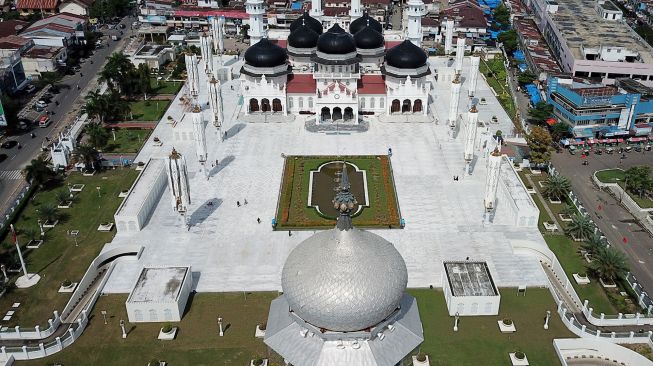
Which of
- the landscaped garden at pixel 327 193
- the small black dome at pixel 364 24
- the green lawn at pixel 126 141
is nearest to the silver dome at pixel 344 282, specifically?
the landscaped garden at pixel 327 193

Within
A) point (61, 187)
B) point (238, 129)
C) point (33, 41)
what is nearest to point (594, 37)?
point (238, 129)

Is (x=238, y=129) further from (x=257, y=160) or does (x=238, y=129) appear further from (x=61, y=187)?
(x=61, y=187)

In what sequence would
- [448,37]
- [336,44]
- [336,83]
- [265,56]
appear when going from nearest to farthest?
[336,83]
[265,56]
[336,44]
[448,37]

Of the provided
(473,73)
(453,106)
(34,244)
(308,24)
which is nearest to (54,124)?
(34,244)

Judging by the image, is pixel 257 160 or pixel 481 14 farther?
pixel 481 14

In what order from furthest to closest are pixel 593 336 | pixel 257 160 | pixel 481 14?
1. pixel 481 14
2. pixel 257 160
3. pixel 593 336

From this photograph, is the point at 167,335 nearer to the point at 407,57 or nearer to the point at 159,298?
the point at 159,298
